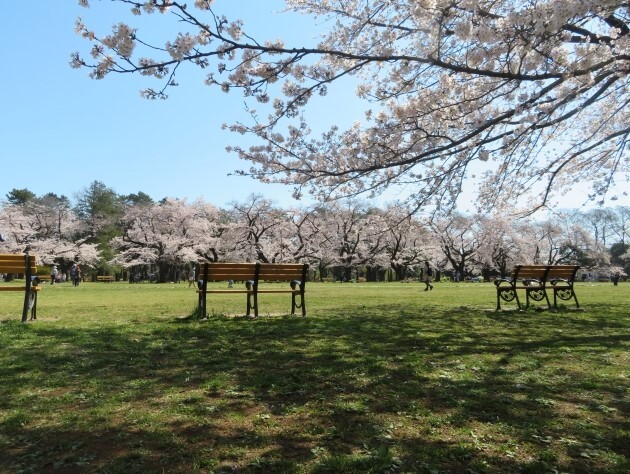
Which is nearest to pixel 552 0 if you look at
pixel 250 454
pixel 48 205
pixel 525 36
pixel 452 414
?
pixel 525 36

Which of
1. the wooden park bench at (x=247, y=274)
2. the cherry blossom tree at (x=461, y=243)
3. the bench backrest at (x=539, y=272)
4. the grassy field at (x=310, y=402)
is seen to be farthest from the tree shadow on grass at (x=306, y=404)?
the cherry blossom tree at (x=461, y=243)

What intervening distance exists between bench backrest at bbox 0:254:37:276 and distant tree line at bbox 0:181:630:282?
150 feet

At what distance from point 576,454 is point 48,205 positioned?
73.4 m

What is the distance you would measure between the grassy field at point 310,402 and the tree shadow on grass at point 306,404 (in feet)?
0.05

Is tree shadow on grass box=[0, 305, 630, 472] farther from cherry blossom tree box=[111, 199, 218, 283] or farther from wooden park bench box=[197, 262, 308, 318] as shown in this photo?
cherry blossom tree box=[111, 199, 218, 283]

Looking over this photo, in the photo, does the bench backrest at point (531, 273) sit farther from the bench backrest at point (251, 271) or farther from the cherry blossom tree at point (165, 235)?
the cherry blossom tree at point (165, 235)

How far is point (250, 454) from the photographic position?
2838 mm

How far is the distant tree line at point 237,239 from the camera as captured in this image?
58.1 meters

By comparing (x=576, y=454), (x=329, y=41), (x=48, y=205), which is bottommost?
(x=576, y=454)

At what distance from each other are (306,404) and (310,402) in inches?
2.4

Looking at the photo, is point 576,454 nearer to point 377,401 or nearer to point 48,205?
point 377,401

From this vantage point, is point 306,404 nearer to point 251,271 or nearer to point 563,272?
point 251,271

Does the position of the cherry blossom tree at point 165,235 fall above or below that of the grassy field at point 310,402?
above

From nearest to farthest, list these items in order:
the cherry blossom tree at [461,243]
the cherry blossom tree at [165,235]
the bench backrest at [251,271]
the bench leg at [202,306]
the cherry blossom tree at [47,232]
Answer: the bench backrest at [251,271] < the bench leg at [202,306] < the cherry blossom tree at [47,232] < the cherry blossom tree at [165,235] < the cherry blossom tree at [461,243]
